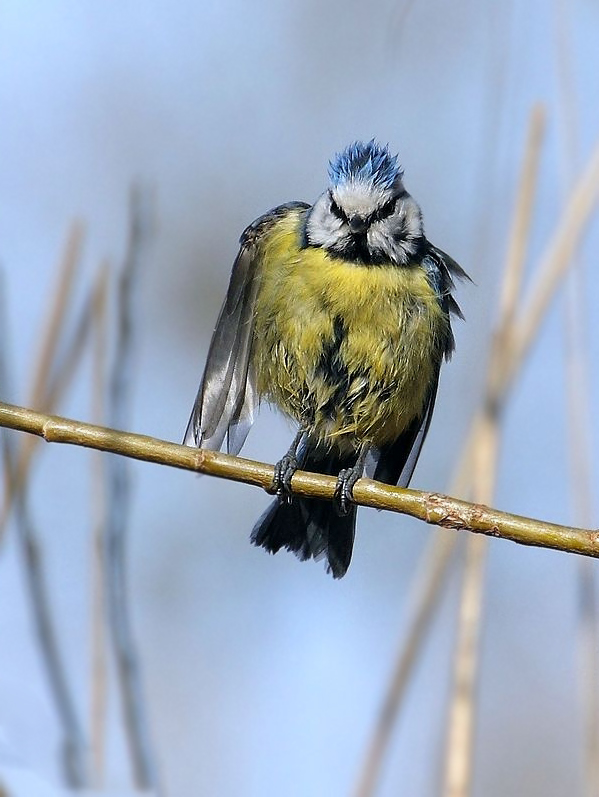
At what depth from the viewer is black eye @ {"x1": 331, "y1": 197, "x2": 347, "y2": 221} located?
2338 millimetres

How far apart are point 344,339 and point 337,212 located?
0.29 m

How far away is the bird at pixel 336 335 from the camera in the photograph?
229 centimetres

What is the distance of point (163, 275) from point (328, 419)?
1112 millimetres

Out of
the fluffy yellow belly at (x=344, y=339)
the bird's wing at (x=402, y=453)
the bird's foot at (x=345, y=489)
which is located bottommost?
the bird's foot at (x=345, y=489)

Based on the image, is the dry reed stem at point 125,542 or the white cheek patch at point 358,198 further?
the white cheek patch at point 358,198

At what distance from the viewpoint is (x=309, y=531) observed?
7.72ft

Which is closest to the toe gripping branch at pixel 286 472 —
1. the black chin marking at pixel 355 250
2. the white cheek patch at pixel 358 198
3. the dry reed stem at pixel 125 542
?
the dry reed stem at pixel 125 542

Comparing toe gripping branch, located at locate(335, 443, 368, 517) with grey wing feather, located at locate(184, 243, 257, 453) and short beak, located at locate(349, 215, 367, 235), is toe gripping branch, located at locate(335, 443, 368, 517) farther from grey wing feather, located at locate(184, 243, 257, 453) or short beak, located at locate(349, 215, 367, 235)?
short beak, located at locate(349, 215, 367, 235)

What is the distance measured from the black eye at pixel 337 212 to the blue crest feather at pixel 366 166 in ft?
0.15

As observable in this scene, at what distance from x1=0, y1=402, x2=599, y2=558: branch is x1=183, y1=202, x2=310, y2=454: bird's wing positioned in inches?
23.1

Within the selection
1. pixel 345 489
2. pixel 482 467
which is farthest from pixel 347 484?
pixel 482 467

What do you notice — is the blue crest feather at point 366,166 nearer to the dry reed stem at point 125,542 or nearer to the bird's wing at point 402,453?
the bird's wing at point 402,453

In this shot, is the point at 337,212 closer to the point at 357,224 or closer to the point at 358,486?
the point at 357,224

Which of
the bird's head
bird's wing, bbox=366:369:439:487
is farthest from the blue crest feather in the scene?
bird's wing, bbox=366:369:439:487
